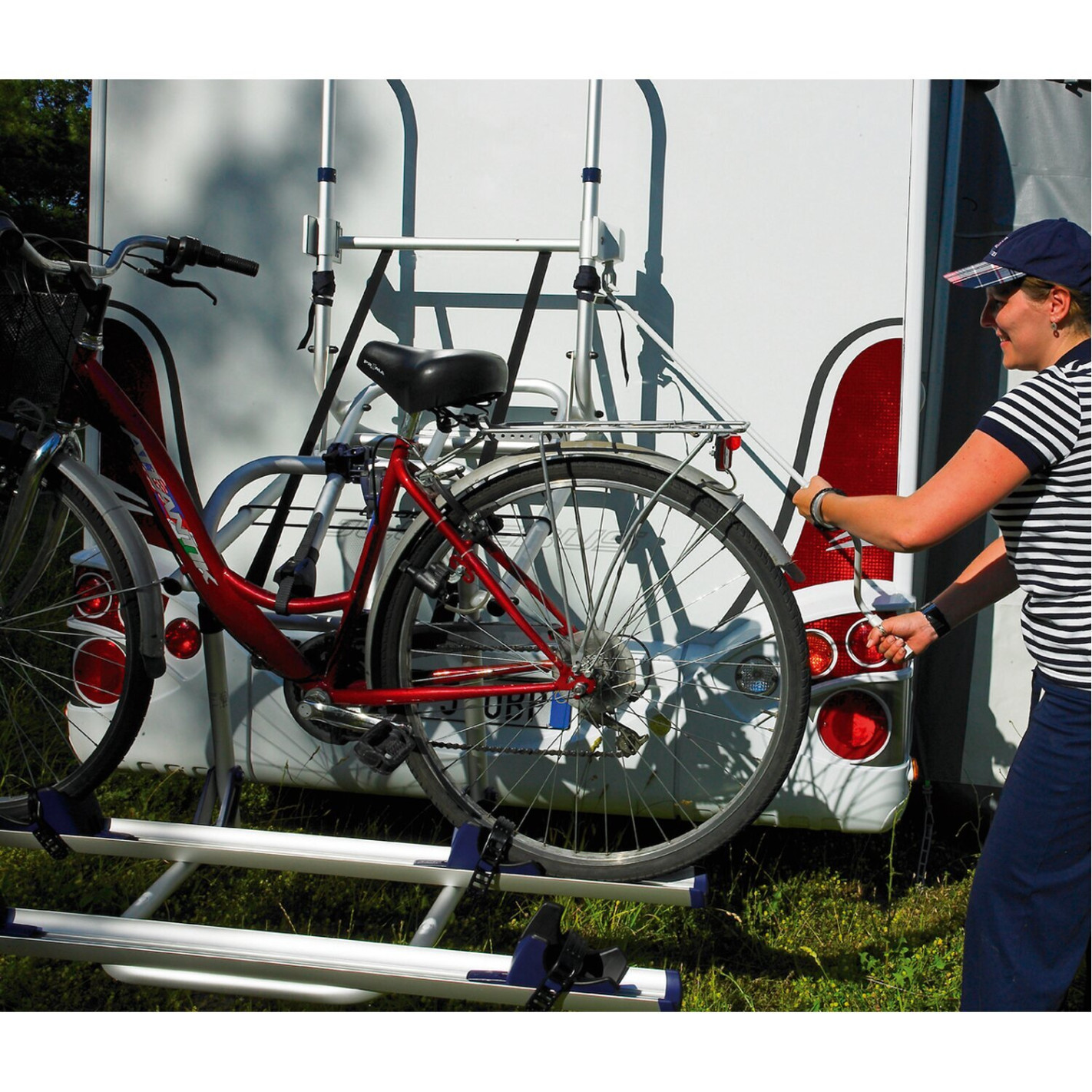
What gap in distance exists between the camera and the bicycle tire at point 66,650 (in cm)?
224

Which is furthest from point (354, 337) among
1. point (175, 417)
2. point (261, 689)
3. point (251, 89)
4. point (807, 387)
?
point (807, 387)

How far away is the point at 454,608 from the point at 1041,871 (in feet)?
4.28

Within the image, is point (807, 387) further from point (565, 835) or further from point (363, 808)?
point (363, 808)

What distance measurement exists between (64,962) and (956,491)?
2467mm

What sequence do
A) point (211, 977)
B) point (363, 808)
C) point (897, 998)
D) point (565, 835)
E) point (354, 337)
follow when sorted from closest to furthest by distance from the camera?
Answer: point (211, 977) → point (897, 998) → point (354, 337) → point (565, 835) → point (363, 808)

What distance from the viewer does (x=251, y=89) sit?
2.74m

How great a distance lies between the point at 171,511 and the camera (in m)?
2.31

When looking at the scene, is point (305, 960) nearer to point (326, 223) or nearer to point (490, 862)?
point (490, 862)

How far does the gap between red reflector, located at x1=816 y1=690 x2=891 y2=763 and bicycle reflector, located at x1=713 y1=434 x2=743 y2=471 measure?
761 millimetres

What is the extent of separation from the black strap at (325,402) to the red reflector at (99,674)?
43cm

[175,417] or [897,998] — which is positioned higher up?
[175,417]

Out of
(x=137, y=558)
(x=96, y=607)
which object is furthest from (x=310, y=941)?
(x=96, y=607)

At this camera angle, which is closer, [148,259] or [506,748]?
[148,259]

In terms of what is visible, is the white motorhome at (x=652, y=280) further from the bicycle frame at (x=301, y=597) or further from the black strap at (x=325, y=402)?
the bicycle frame at (x=301, y=597)
